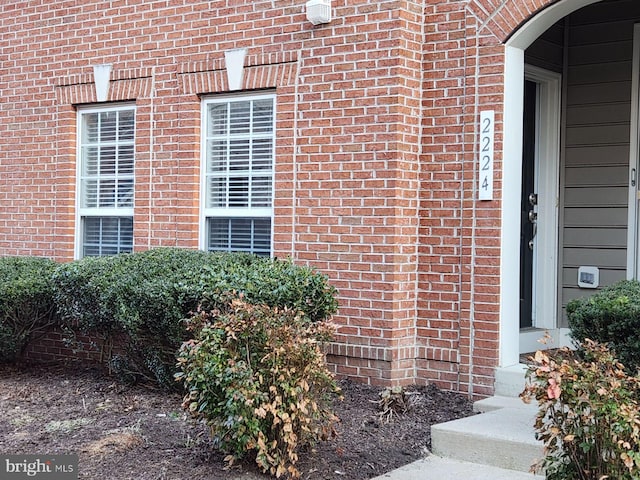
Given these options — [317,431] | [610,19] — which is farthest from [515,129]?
[317,431]

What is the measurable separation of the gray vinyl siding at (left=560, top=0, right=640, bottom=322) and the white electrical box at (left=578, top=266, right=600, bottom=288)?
4cm

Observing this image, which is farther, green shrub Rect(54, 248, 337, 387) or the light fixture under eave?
the light fixture under eave

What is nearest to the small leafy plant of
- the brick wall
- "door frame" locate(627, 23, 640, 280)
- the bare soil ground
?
the bare soil ground

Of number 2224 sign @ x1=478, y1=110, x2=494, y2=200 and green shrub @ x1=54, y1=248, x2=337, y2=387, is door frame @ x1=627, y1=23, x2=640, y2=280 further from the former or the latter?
green shrub @ x1=54, y1=248, x2=337, y2=387

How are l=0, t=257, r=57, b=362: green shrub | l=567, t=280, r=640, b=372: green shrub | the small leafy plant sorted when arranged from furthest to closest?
l=0, t=257, r=57, b=362: green shrub < the small leafy plant < l=567, t=280, r=640, b=372: green shrub

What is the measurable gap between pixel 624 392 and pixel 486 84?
131 inches

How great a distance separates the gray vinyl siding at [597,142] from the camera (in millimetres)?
7719

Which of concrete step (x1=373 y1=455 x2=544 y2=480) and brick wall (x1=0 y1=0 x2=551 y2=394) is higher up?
brick wall (x1=0 y1=0 x2=551 y2=394)

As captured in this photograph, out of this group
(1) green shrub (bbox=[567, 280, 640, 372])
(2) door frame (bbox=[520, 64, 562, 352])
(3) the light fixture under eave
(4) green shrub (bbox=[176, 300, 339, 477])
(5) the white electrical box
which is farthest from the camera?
(2) door frame (bbox=[520, 64, 562, 352])

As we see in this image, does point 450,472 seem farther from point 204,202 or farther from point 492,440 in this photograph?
point 204,202

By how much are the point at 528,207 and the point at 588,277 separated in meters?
0.85

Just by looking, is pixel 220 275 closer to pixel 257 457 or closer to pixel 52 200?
pixel 257 457

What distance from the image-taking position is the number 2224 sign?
22.0 ft

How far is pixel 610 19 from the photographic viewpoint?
780cm
